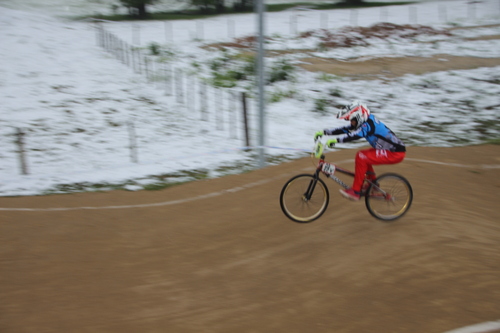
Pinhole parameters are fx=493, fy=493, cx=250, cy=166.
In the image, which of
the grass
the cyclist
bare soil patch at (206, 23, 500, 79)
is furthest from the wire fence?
the cyclist

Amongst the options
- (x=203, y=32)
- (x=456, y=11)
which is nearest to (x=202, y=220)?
(x=203, y=32)

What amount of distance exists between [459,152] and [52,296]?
10843mm

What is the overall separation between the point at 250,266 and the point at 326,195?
1.93 m

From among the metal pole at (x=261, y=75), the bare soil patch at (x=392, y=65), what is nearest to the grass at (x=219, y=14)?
the bare soil patch at (x=392, y=65)

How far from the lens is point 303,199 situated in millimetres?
8445

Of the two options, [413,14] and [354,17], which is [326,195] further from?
[413,14]

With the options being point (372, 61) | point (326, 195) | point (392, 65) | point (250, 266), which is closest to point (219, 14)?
point (372, 61)

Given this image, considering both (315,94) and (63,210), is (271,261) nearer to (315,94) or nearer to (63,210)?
(63,210)

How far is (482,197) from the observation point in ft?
32.8

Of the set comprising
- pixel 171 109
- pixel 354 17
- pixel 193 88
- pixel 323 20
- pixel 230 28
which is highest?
pixel 354 17

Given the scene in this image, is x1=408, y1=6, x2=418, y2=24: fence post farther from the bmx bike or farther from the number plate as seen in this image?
the number plate

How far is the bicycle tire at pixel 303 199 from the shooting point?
8289 millimetres

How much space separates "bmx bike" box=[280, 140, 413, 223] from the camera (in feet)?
27.1

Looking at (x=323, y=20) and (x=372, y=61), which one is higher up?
(x=323, y=20)
